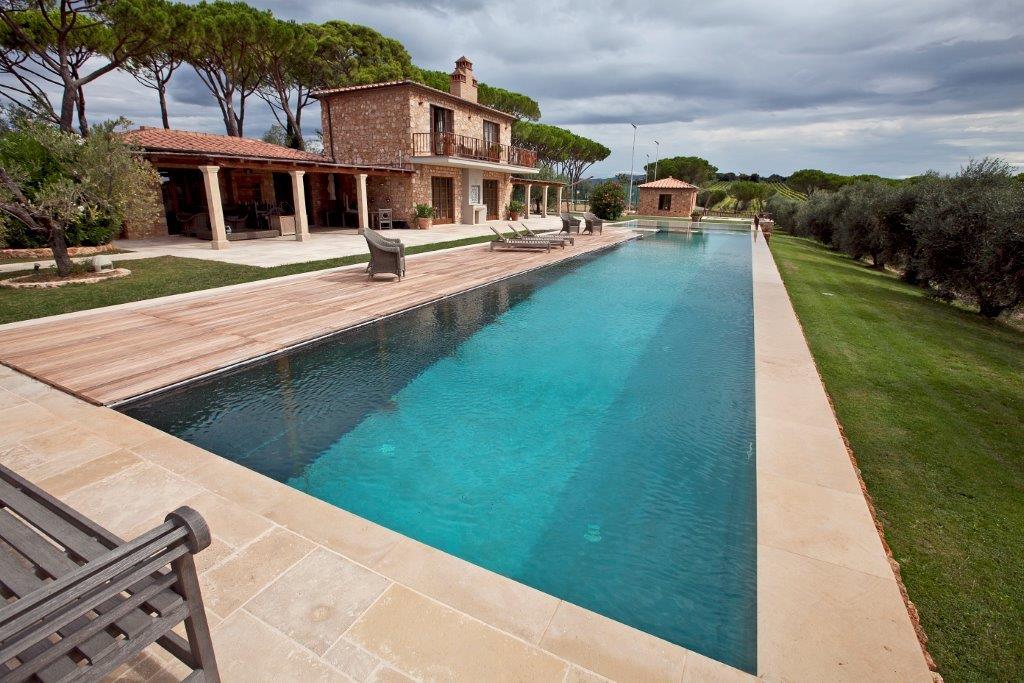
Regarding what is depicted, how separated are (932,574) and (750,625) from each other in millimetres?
1110

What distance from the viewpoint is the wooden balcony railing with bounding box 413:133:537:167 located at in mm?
21984

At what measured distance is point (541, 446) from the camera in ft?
14.8

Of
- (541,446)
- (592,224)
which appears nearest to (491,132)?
(592,224)

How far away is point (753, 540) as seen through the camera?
3.30 meters

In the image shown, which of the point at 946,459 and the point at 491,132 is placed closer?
the point at 946,459

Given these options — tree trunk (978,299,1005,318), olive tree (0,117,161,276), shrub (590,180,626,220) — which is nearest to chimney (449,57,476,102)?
shrub (590,180,626,220)

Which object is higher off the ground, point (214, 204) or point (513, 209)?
point (513, 209)

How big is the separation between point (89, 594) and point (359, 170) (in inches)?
737

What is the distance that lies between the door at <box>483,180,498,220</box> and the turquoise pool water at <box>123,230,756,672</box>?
2189 centimetres

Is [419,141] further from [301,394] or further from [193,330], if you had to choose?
[301,394]

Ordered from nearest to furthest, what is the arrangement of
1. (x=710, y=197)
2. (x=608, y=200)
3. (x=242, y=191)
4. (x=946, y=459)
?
(x=946, y=459), (x=242, y=191), (x=608, y=200), (x=710, y=197)

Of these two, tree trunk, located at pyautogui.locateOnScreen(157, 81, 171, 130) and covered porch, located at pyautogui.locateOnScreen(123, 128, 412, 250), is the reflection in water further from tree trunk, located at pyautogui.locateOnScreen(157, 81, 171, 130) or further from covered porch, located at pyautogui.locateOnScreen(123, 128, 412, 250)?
tree trunk, located at pyautogui.locateOnScreen(157, 81, 171, 130)

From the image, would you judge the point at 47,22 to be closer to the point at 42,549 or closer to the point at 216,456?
the point at 216,456

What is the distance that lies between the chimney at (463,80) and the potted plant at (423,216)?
251 inches
